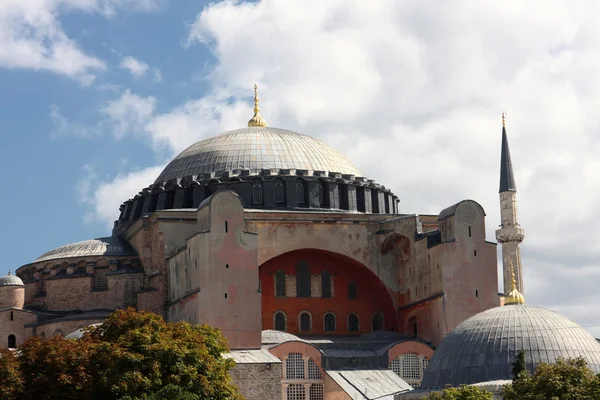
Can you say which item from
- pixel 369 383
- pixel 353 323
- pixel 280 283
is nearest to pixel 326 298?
pixel 353 323

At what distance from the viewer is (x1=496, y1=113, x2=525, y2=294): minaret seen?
7375cm

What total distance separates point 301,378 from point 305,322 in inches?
223

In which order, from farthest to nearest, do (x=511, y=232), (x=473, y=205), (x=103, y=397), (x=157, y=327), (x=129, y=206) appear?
(x=511, y=232)
(x=129, y=206)
(x=473, y=205)
(x=157, y=327)
(x=103, y=397)

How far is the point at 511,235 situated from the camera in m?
75.2

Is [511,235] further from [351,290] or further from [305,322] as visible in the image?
[305,322]

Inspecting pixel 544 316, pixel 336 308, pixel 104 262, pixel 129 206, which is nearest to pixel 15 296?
pixel 104 262

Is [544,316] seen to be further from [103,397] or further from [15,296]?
[15,296]

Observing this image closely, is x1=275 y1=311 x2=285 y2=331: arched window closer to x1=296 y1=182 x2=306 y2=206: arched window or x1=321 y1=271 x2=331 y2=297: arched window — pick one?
x1=321 y1=271 x2=331 y2=297: arched window

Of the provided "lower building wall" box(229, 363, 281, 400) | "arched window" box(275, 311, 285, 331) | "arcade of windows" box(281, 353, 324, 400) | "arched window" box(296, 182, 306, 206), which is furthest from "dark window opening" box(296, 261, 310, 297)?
"lower building wall" box(229, 363, 281, 400)

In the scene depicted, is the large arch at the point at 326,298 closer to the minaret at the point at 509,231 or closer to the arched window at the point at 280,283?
the arched window at the point at 280,283

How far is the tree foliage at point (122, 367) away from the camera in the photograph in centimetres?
4456

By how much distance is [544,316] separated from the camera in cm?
4984

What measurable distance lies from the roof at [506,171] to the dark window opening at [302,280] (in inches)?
701

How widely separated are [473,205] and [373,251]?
5409 mm
